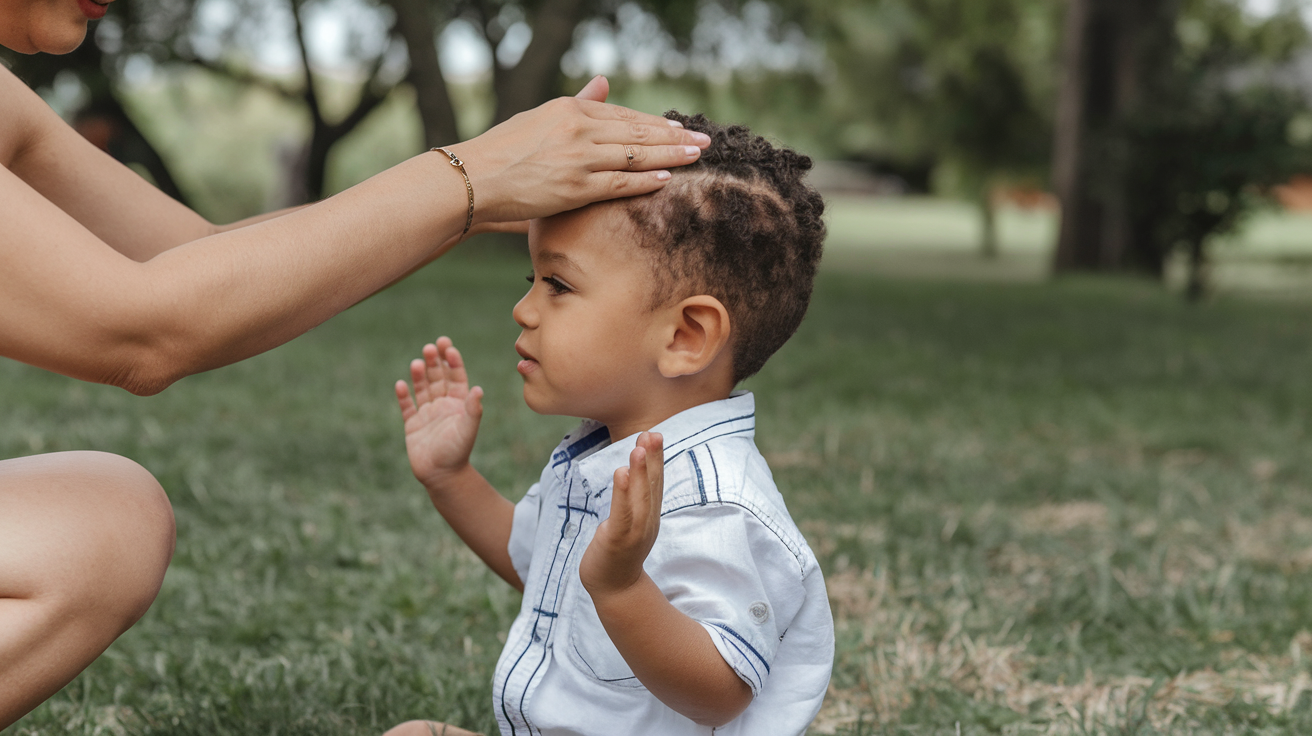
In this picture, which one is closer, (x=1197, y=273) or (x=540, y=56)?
(x=1197, y=273)

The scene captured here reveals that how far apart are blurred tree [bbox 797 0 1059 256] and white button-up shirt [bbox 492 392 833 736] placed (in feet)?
56.3

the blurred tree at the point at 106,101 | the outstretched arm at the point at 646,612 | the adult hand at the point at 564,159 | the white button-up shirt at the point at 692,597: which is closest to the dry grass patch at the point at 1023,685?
the white button-up shirt at the point at 692,597

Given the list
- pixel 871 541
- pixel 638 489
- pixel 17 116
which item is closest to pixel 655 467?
pixel 638 489

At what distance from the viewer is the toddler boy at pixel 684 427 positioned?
149cm

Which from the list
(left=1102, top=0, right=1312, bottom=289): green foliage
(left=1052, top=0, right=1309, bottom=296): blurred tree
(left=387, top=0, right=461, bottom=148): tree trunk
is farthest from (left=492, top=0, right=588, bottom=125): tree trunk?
(left=1102, top=0, right=1312, bottom=289): green foliage

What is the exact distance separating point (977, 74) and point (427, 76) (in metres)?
11.0

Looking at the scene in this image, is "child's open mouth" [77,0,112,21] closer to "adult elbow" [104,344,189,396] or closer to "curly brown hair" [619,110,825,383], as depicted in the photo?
"adult elbow" [104,344,189,396]

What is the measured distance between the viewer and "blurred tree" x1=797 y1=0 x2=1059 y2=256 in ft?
63.7

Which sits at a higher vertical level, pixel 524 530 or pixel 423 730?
pixel 524 530

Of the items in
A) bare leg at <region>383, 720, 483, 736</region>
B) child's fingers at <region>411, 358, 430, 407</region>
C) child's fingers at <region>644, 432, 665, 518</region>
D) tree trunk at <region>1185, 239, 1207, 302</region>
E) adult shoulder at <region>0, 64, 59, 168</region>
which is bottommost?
tree trunk at <region>1185, 239, 1207, 302</region>

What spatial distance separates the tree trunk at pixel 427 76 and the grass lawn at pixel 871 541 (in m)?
6.61

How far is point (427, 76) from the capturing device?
12.3 m

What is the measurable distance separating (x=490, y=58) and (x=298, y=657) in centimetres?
1516

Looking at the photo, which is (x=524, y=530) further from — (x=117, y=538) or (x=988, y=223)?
(x=988, y=223)
